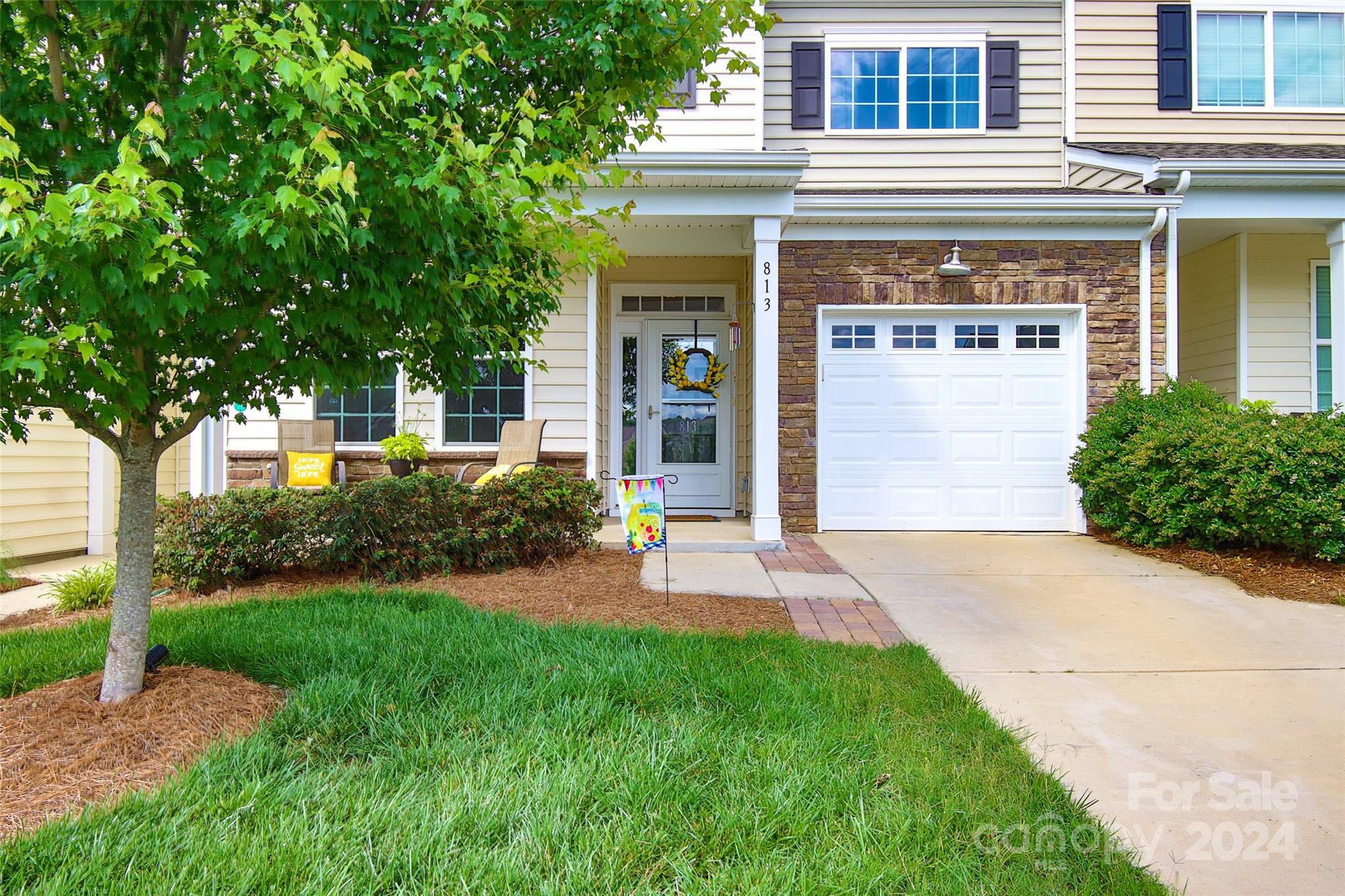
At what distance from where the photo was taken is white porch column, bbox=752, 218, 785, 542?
6.18m

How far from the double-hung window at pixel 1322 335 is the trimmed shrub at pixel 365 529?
8.22 m

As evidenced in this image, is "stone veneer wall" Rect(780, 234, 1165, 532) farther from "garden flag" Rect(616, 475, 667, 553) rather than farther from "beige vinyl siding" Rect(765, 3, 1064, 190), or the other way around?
"garden flag" Rect(616, 475, 667, 553)

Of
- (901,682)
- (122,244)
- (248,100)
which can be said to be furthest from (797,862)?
(248,100)

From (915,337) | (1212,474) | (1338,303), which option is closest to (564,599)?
(915,337)

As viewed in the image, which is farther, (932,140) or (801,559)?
(932,140)

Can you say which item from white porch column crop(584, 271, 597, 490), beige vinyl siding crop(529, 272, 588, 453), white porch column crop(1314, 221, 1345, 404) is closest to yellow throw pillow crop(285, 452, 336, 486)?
beige vinyl siding crop(529, 272, 588, 453)

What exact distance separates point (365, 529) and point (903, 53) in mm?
7700

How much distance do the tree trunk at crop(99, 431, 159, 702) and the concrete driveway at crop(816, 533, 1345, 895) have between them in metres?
3.03

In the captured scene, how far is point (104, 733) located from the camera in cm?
237

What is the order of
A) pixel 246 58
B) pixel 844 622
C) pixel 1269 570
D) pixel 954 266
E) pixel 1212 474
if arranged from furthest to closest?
pixel 954 266, pixel 1212 474, pixel 1269 570, pixel 844 622, pixel 246 58

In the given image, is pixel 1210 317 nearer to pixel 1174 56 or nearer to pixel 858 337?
→ pixel 1174 56

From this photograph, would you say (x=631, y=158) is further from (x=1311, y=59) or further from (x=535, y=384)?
(x=1311, y=59)

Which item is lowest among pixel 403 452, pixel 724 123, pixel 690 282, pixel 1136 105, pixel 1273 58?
pixel 403 452

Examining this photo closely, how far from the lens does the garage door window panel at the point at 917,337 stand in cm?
741
